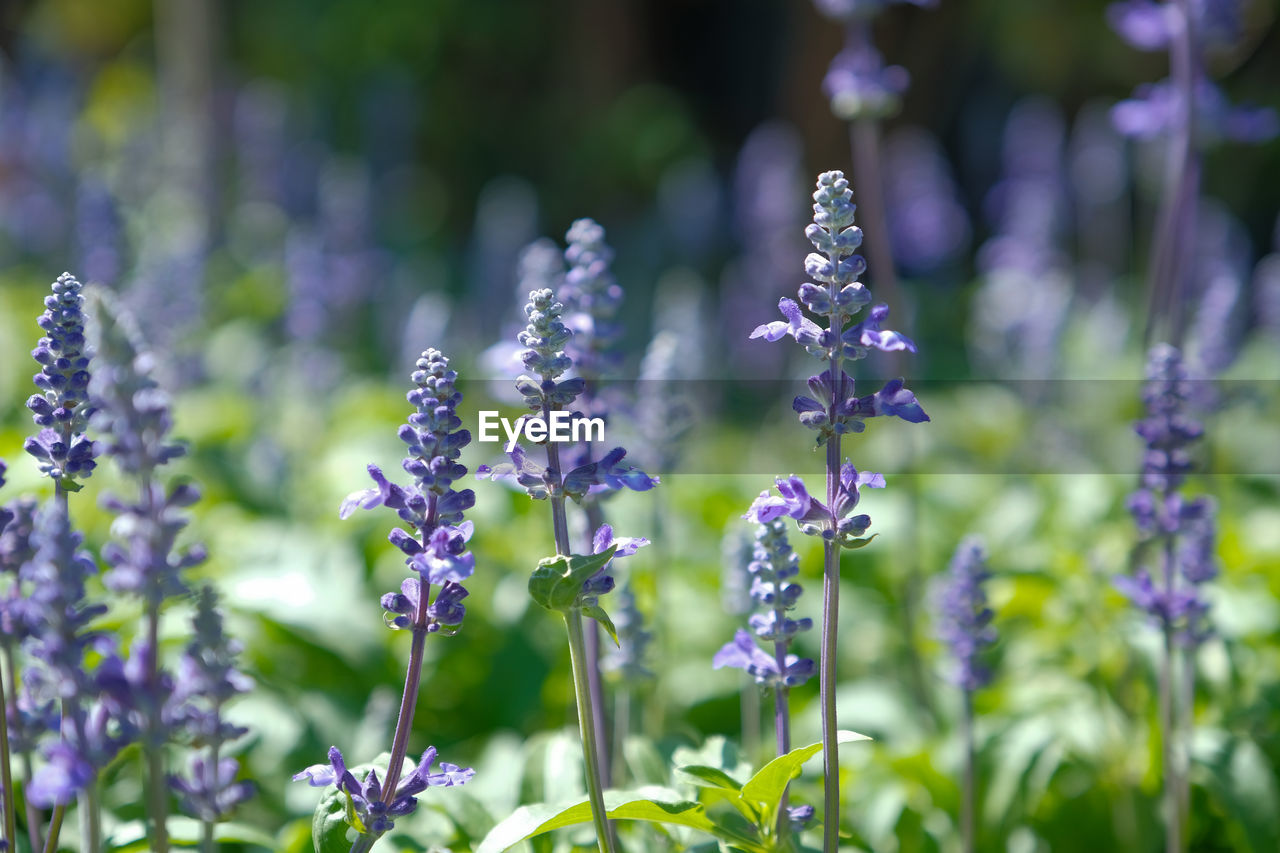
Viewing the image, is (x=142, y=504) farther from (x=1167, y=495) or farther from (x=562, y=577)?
(x=1167, y=495)

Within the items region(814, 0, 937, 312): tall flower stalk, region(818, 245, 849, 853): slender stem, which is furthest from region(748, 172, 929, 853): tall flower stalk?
region(814, 0, 937, 312): tall flower stalk

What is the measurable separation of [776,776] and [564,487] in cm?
74

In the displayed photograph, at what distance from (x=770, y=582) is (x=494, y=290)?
6.42 m

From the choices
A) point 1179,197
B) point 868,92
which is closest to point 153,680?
point 868,92

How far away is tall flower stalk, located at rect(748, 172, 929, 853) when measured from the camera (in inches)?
87.7

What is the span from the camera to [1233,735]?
3.71 meters

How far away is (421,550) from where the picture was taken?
230 cm

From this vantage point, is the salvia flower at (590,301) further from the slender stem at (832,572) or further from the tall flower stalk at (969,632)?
the tall flower stalk at (969,632)

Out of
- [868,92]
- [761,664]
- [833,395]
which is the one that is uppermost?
[868,92]

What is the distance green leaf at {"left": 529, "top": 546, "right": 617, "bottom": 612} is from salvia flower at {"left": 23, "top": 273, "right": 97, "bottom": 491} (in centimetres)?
91

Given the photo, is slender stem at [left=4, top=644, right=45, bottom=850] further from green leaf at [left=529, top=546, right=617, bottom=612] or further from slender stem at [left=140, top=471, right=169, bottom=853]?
green leaf at [left=529, top=546, right=617, bottom=612]

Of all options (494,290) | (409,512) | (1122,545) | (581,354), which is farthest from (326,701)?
(494,290)

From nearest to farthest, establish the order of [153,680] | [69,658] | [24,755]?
[69,658] < [153,680] < [24,755]

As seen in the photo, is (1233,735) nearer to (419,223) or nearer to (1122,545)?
(1122,545)
